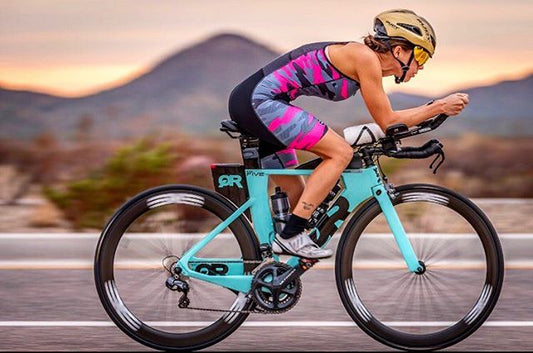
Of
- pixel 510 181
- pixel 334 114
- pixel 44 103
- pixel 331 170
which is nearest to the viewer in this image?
pixel 331 170

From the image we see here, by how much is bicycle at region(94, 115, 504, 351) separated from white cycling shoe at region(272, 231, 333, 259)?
0.07 m

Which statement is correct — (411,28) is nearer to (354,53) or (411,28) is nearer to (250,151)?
(354,53)

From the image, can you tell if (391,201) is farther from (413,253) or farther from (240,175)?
(240,175)

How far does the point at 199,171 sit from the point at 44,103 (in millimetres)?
36558

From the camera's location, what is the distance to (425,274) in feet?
22.2

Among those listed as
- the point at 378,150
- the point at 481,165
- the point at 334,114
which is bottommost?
the point at 378,150

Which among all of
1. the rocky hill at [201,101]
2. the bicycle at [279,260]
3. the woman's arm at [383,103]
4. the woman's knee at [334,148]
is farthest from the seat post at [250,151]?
the rocky hill at [201,101]

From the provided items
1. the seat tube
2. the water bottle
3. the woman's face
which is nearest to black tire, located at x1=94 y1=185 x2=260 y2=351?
the water bottle

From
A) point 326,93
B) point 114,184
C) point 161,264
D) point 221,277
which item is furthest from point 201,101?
point 326,93

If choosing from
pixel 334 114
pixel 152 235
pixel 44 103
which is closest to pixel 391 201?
pixel 152 235

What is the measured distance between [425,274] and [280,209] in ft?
2.69

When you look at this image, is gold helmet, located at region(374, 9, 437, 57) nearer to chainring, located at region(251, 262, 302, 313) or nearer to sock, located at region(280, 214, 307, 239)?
sock, located at region(280, 214, 307, 239)

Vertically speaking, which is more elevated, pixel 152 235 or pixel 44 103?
pixel 44 103

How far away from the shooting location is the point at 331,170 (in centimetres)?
645
